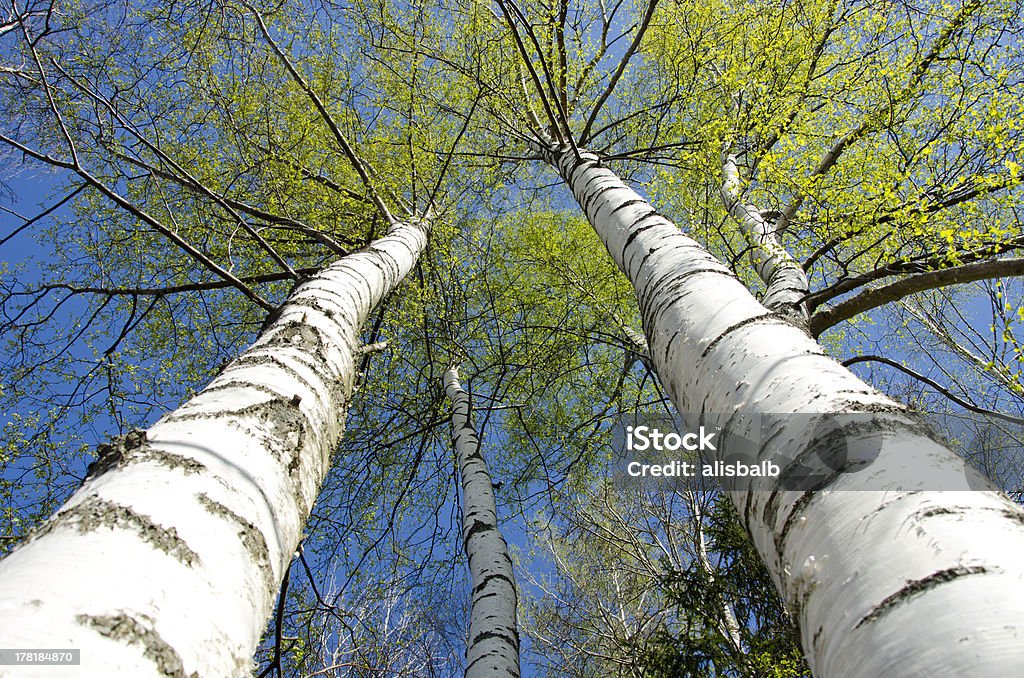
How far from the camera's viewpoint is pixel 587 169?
11.3 ft

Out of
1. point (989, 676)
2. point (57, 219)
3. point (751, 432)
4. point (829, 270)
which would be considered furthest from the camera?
point (829, 270)

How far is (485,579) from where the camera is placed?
3.45m

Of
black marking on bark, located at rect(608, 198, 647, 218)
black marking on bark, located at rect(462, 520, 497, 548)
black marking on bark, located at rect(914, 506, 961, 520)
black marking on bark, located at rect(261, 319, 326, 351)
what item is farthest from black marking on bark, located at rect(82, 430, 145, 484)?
black marking on bark, located at rect(462, 520, 497, 548)

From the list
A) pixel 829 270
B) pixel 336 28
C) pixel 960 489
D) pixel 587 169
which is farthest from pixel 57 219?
pixel 829 270

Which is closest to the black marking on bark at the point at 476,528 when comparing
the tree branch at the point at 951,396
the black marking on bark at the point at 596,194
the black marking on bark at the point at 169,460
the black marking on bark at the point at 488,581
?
the black marking on bark at the point at 488,581

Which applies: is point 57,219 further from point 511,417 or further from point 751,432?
point 751,432

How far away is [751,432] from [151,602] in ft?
3.80

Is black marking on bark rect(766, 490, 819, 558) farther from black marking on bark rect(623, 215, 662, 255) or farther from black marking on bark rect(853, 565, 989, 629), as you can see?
black marking on bark rect(623, 215, 662, 255)

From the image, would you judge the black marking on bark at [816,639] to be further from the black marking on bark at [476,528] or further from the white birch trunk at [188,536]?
the black marking on bark at [476,528]

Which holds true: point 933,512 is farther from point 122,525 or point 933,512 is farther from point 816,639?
point 122,525

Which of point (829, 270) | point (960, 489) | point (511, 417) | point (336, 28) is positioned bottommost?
point (960, 489)

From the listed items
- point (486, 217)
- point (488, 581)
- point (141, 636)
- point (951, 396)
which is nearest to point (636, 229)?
point (951, 396)

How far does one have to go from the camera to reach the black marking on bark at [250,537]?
1.03 m

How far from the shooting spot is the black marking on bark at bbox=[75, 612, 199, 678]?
2.30ft
